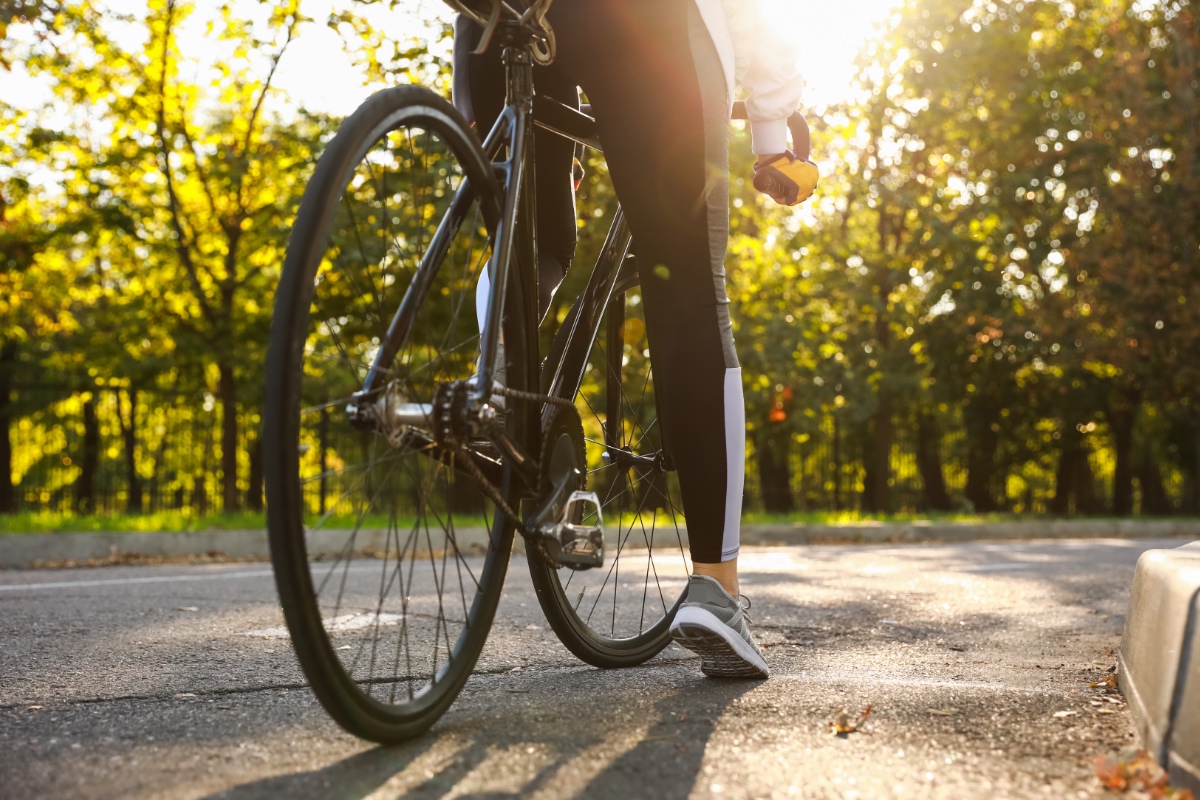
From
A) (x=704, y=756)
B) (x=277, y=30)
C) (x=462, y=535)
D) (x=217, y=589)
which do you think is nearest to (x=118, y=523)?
(x=217, y=589)

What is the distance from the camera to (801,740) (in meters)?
1.90

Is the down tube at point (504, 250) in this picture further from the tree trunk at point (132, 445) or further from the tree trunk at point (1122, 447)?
the tree trunk at point (1122, 447)

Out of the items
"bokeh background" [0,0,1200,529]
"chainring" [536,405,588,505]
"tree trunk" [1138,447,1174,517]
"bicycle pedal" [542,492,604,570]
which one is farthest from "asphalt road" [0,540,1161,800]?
"tree trunk" [1138,447,1174,517]

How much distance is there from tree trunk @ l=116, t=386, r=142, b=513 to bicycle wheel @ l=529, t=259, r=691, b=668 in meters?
12.7

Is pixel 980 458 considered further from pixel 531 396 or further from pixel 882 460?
pixel 531 396

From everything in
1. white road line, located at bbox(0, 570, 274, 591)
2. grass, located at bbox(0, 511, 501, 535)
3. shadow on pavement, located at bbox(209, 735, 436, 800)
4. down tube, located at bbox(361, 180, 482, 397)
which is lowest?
shadow on pavement, located at bbox(209, 735, 436, 800)

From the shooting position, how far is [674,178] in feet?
7.99

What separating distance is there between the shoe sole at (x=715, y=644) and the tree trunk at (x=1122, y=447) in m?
21.5

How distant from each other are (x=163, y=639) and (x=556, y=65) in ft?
5.96

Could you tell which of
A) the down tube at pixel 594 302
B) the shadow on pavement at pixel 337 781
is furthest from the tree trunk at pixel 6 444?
the shadow on pavement at pixel 337 781

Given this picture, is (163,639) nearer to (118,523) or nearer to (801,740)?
(801,740)

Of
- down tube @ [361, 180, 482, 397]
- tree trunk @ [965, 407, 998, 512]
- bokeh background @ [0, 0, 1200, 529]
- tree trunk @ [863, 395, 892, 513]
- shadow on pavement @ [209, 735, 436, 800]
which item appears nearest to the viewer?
shadow on pavement @ [209, 735, 436, 800]

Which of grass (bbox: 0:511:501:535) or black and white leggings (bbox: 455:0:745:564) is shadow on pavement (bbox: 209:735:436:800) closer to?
black and white leggings (bbox: 455:0:745:564)

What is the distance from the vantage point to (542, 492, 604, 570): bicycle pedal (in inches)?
90.5
